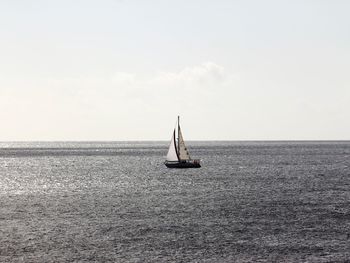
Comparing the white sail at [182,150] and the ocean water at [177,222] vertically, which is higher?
the white sail at [182,150]

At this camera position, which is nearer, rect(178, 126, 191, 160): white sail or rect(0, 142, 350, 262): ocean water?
rect(0, 142, 350, 262): ocean water

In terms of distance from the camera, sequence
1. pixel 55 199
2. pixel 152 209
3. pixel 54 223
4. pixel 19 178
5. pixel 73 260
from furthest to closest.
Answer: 1. pixel 19 178
2. pixel 55 199
3. pixel 152 209
4. pixel 54 223
5. pixel 73 260

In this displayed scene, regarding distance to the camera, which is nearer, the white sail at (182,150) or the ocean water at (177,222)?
the ocean water at (177,222)

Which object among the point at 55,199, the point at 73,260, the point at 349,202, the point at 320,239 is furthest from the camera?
the point at 55,199

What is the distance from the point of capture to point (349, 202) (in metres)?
81.4

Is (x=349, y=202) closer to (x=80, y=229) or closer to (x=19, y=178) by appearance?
(x=80, y=229)

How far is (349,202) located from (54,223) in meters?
40.8

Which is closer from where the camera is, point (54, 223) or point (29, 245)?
point (29, 245)

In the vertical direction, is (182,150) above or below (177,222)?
above

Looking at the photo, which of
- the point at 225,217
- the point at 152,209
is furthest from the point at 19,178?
the point at 225,217

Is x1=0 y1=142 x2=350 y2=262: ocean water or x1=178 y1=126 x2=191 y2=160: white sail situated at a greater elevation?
x1=178 y1=126 x2=191 y2=160: white sail

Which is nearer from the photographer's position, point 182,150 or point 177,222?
point 177,222

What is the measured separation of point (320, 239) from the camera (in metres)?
53.8

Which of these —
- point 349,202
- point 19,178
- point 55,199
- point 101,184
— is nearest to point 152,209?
point 55,199
